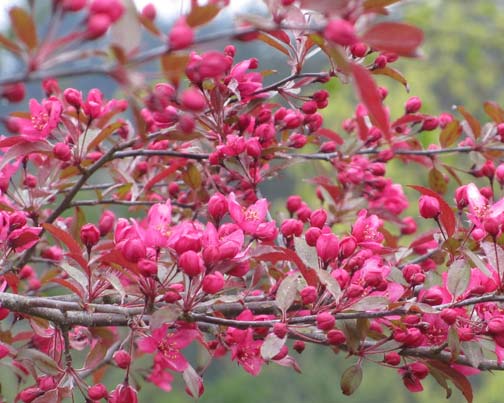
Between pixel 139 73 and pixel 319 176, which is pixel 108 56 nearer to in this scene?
pixel 139 73

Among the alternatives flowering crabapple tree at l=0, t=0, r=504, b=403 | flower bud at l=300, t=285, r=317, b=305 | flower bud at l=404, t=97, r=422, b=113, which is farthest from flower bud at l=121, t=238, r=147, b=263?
Answer: flower bud at l=404, t=97, r=422, b=113

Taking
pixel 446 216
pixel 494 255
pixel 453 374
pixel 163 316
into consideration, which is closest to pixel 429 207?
pixel 446 216

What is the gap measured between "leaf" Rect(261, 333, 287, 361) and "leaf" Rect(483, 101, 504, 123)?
2.61 feet

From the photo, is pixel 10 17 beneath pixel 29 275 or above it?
above

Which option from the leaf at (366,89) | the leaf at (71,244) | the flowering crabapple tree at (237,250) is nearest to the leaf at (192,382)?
the flowering crabapple tree at (237,250)

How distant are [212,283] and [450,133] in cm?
84

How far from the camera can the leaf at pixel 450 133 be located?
1638 millimetres

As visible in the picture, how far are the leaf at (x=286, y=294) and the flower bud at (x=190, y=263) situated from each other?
0.42 feet

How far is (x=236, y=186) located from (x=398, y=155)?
1.38ft

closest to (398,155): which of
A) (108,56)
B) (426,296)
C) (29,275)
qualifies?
(426,296)

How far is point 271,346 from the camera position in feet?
3.32

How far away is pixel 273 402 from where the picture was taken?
11.3 metres

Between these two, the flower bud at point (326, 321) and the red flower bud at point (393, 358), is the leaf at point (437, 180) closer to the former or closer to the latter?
the red flower bud at point (393, 358)

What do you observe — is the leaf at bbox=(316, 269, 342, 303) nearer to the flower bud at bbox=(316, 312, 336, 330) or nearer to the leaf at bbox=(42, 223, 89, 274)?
the flower bud at bbox=(316, 312, 336, 330)
